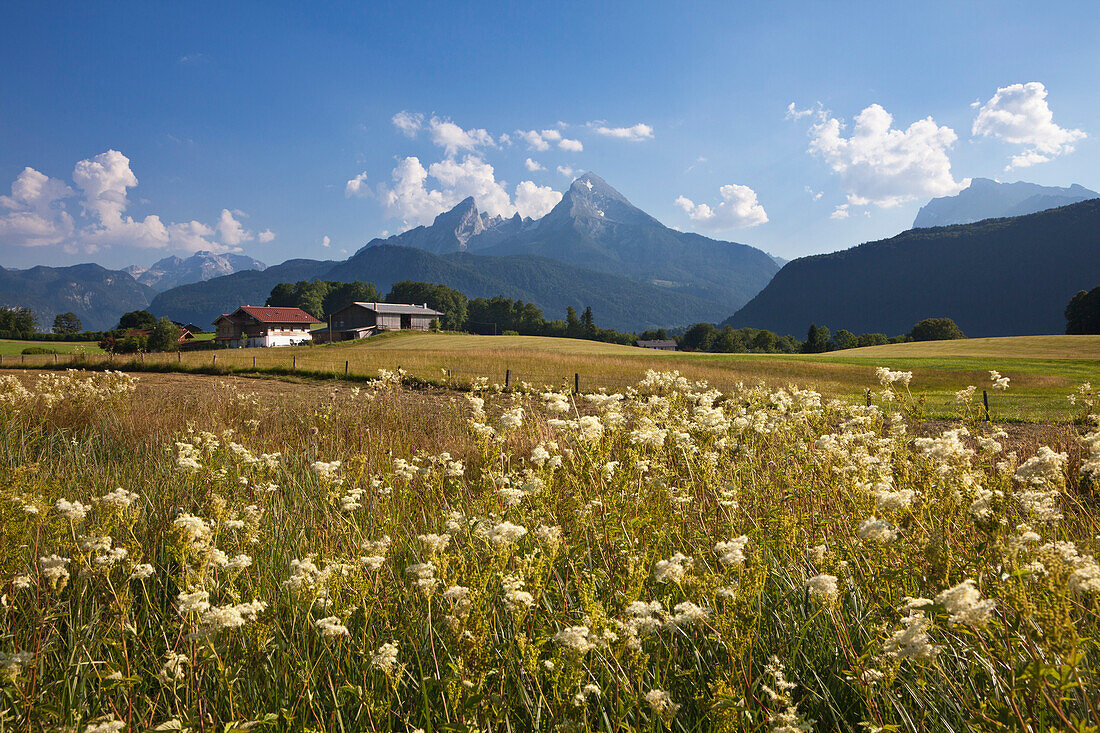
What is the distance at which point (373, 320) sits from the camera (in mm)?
95312

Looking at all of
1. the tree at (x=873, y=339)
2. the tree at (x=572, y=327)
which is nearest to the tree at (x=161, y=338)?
the tree at (x=572, y=327)

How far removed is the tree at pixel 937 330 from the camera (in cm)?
9950

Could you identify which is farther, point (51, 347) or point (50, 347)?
point (51, 347)

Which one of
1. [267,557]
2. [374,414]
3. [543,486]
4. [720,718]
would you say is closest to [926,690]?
[720,718]

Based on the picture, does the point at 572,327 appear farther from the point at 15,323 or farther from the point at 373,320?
the point at 15,323

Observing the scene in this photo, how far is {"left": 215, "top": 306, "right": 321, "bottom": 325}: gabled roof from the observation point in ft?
316

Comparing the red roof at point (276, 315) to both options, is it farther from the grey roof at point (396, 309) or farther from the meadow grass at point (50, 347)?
the meadow grass at point (50, 347)

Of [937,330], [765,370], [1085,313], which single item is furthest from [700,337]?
[765,370]

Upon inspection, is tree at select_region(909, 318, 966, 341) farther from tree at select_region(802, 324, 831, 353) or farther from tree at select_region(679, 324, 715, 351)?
tree at select_region(679, 324, 715, 351)

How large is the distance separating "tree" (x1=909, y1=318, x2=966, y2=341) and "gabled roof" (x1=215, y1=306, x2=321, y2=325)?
4880 inches

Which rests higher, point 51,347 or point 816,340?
point 816,340

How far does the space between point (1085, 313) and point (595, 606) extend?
105 m

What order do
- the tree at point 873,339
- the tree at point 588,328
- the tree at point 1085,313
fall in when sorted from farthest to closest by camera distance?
the tree at point 588,328
the tree at point 873,339
the tree at point 1085,313

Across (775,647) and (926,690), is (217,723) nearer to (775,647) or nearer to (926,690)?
(775,647)
